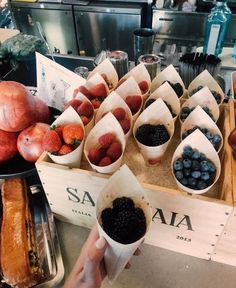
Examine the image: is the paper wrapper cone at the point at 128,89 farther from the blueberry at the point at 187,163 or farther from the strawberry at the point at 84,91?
the blueberry at the point at 187,163

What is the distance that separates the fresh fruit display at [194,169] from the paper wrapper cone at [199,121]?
94 millimetres

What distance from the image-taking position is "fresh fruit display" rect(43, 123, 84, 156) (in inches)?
25.1

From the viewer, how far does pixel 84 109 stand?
71 centimetres

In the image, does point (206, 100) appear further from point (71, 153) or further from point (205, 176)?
point (71, 153)

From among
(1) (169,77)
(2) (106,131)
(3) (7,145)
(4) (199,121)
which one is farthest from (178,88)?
(3) (7,145)

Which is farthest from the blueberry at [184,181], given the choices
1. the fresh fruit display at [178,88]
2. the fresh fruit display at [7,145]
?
the fresh fruit display at [7,145]

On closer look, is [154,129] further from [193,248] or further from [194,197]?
[193,248]

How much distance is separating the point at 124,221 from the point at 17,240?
325 millimetres

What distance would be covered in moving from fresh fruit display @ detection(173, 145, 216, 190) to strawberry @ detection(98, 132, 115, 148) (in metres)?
0.16

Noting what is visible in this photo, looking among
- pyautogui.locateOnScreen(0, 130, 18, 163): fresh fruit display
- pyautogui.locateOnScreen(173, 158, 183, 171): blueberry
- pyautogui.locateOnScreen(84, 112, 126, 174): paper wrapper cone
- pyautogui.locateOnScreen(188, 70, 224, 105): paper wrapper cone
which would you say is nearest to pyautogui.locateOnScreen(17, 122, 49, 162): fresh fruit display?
pyautogui.locateOnScreen(0, 130, 18, 163): fresh fruit display

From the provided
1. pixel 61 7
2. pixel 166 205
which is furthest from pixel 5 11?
pixel 166 205

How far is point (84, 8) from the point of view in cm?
245

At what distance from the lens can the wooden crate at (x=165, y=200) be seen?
566 mm

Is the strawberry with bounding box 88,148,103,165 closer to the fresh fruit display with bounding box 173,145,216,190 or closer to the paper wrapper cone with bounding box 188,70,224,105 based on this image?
the fresh fruit display with bounding box 173,145,216,190
